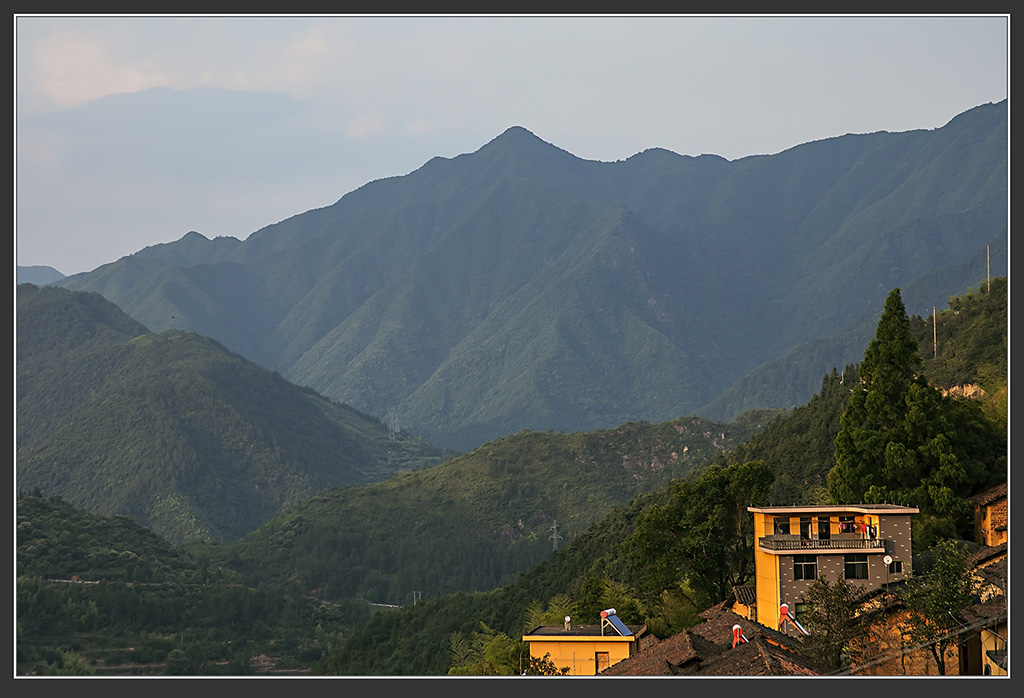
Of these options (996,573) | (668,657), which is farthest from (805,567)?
(668,657)

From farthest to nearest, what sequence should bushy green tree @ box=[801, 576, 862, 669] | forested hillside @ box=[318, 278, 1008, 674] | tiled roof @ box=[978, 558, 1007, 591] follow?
Result: forested hillside @ box=[318, 278, 1008, 674], tiled roof @ box=[978, 558, 1007, 591], bushy green tree @ box=[801, 576, 862, 669]

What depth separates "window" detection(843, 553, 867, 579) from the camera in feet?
105

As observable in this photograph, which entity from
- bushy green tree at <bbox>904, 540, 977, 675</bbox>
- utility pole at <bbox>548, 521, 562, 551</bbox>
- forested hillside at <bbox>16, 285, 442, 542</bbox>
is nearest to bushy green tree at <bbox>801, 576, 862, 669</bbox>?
bushy green tree at <bbox>904, 540, 977, 675</bbox>

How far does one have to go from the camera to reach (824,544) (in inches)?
1266

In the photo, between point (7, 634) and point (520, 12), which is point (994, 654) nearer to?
point (520, 12)

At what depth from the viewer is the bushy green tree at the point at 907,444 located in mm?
37312

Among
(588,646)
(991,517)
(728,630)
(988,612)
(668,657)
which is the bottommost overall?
(588,646)

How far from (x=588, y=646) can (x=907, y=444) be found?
11.8 m

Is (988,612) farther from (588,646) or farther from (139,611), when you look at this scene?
(139,611)

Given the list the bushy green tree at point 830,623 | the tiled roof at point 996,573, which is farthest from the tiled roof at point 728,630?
the tiled roof at point 996,573

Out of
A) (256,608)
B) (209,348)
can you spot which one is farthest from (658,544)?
(209,348)

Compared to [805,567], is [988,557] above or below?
above

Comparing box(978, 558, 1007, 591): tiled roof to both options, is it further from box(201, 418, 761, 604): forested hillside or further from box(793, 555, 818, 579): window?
box(201, 418, 761, 604): forested hillside

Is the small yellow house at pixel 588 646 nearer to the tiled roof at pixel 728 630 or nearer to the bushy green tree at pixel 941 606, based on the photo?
the tiled roof at pixel 728 630
